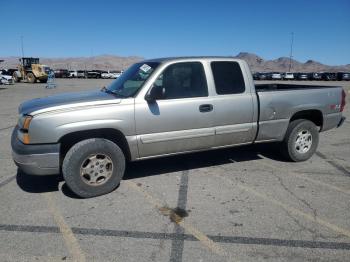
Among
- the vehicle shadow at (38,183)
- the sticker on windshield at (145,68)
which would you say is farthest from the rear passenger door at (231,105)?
the vehicle shadow at (38,183)

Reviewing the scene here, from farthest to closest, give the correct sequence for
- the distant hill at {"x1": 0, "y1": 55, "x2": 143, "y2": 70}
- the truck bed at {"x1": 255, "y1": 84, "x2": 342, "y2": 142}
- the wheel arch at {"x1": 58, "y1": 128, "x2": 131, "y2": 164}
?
1. the distant hill at {"x1": 0, "y1": 55, "x2": 143, "y2": 70}
2. the truck bed at {"x1": 255, "y1": 84, "x2": 342, "y2": 142}
3. the wheel arch at {"x1": 58, "y1": 128, "x2": 131, "y2": 164}

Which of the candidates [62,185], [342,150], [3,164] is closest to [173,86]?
[62,185]

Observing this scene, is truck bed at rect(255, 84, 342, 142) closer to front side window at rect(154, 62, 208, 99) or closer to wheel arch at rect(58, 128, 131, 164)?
front side window at rect(154, 62, 208, 99)

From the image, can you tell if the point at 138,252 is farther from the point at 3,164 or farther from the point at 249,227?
the point at 3,164

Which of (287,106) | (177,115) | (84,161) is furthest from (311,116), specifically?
(84,161)

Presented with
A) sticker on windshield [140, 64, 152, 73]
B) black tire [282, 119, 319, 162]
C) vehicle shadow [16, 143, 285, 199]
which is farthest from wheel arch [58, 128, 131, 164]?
black tire [282, 119, 319, 162]

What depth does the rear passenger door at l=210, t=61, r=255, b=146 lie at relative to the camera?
523 centimetres

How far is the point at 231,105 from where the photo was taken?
Answer: 527 cm

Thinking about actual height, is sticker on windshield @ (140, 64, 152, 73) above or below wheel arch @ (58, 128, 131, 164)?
above

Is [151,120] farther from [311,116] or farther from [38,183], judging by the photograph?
[311,116]

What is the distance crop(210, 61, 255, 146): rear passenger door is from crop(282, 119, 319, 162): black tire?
0.91 metres

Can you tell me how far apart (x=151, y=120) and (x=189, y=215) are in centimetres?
143

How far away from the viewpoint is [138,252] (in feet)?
10.9

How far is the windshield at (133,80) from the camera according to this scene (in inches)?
→ 192
